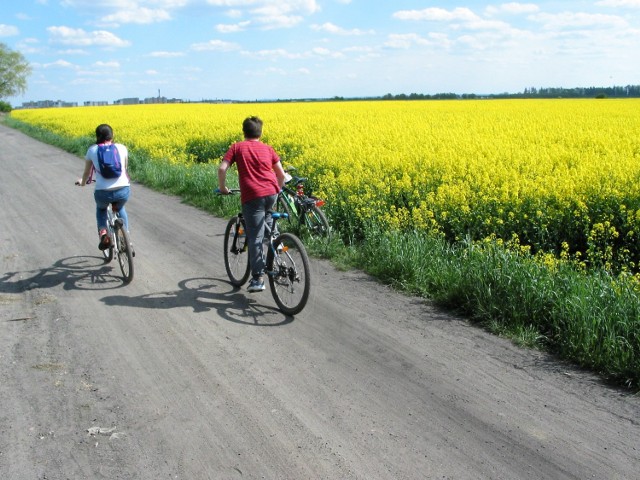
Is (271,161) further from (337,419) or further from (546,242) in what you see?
(546,242)

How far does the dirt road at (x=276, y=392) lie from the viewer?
346cm

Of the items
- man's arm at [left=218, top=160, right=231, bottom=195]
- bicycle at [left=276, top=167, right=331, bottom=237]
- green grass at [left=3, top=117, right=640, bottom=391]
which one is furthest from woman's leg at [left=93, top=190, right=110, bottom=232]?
green grass at [left=3, top=117, right=640, bottom=391]

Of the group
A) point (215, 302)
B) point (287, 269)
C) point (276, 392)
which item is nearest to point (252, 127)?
point (287, 269)

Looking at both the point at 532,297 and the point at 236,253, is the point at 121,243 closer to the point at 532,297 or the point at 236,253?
the point at 236,253

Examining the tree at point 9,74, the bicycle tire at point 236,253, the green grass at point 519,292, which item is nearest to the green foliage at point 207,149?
the green grass at point 519,292

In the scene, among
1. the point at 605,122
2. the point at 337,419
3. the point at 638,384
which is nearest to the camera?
the point at 337,419

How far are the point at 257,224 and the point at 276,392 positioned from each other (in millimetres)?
2106

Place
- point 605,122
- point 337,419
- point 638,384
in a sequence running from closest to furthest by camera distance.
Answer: point 337,419 < point 638,384 < point 605,122

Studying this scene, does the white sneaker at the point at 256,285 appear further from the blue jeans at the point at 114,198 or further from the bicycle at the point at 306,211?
the bicycle at the point at 306,211

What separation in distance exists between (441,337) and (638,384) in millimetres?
1579

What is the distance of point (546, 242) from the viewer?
7969mm

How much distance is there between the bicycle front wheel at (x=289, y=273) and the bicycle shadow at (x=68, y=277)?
198 cm

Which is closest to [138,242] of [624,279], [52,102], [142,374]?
[142,374]

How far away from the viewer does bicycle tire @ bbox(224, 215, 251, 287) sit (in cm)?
670
